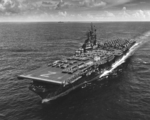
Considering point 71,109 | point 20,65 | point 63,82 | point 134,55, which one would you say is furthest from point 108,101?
point 134,55

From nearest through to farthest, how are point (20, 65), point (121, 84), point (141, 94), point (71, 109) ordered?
point (71, 109), point (141, 94), point (121, 84), point (20, 65)

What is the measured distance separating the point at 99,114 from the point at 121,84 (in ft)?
56.9

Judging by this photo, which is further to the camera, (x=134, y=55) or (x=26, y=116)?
(x=134, y=55)

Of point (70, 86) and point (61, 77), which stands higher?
point (61, 77)

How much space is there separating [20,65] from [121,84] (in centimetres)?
4066

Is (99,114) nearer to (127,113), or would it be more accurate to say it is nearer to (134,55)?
Answer: (127,113)

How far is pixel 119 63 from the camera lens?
6662 cm

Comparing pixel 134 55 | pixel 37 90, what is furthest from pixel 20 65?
pixel 134 55

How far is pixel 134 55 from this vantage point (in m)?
79.4

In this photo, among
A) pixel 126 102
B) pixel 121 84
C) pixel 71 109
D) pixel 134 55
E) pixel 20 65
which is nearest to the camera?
pixel 71 109

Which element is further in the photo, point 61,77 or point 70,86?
point 70,86

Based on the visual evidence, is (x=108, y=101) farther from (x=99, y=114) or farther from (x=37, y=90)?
(x=37, y=90)

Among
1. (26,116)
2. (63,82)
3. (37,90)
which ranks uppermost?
(63,82)

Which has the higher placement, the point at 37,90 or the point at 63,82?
the point at 63,82
